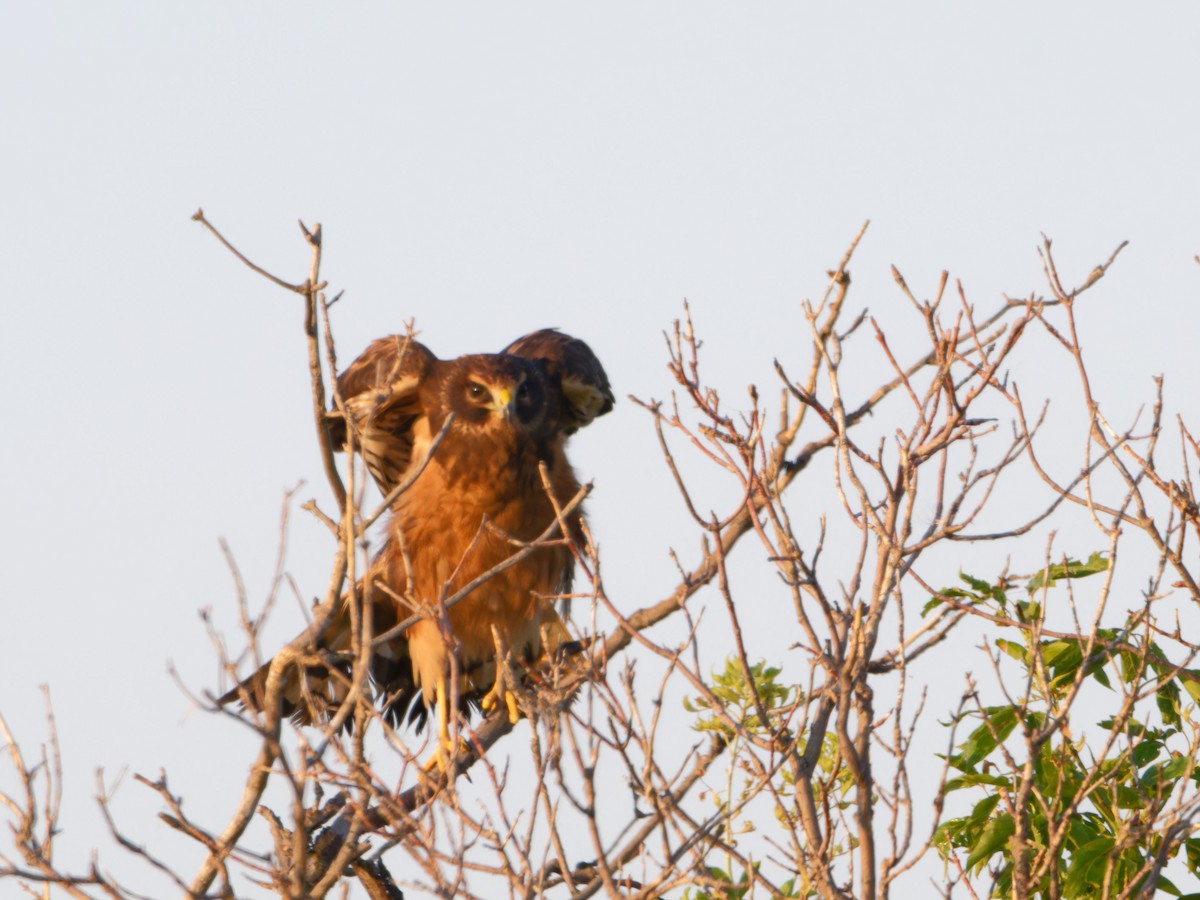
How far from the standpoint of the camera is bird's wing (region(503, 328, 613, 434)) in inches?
266

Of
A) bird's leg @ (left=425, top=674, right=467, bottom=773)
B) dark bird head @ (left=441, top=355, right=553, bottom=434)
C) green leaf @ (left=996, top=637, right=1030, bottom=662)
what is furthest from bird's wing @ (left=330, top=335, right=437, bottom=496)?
green leaf @ (left=996, top=637, right=1030, bottom=662)

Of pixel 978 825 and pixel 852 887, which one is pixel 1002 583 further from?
pixel 852 887

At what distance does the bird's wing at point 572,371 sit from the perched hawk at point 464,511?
15 centimetres

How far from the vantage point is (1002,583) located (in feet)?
12.7

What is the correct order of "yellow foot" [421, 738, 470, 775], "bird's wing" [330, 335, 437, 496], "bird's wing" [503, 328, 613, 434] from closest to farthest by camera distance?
"yellow foot" [421, 738, 470, 775], "bird's wing" [330, 335, 437, 496], "bird's wing" [503, 328, 613, 434]

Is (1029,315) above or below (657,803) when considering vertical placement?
above

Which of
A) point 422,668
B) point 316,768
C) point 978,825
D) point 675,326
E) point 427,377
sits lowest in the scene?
point 978,825

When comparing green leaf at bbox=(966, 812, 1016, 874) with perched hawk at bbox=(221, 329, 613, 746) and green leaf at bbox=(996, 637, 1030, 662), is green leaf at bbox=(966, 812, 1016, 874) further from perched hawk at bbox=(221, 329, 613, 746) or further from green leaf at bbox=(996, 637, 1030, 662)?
perched hawk at bbox=(221, 329, 613, 746)

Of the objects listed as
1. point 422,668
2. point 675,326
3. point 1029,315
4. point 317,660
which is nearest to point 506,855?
point 317,660

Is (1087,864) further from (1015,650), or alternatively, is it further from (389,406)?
(389,406)

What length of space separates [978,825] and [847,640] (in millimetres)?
1145

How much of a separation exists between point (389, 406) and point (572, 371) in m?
0.83

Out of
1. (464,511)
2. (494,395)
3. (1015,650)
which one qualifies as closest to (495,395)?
(494,395)

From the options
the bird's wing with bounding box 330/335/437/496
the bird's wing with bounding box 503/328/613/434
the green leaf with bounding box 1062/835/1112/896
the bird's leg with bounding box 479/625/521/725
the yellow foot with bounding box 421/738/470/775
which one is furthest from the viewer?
the bird's wing with bounding box 503/328/613/434
